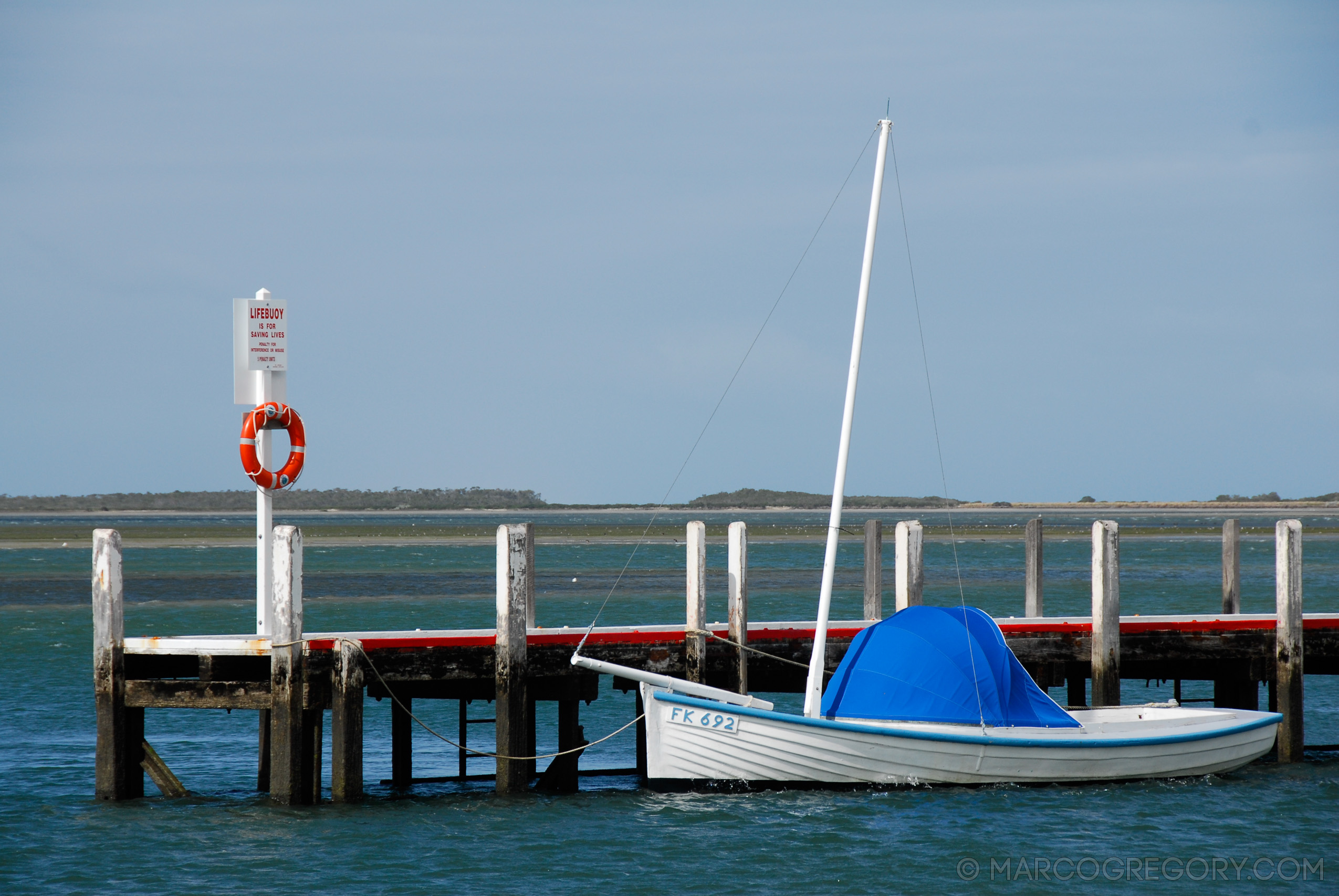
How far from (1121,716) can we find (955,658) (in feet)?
10.3

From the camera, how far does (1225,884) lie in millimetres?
14055

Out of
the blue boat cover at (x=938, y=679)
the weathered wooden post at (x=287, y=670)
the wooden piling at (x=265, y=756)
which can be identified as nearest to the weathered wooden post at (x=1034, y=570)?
the blue boat cover at (x=938, y=679)

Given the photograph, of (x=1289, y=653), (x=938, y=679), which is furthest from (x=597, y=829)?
(x=1289, y=653)

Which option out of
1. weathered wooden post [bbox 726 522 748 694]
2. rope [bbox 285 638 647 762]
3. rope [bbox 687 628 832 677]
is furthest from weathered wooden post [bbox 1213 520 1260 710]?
rope [bbox 285 638 647 762]

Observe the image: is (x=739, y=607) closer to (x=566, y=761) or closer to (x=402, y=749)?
(x=566, y=761)

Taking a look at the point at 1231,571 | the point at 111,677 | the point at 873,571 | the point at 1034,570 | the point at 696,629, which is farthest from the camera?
the point at 1231,571

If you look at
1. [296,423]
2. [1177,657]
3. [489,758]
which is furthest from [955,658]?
[296,423]

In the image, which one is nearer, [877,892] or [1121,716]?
[877,892]

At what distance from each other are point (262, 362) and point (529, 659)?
4677 mm

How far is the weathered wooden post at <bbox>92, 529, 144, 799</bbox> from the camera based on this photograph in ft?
49.0

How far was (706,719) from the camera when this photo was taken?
15.6 meters

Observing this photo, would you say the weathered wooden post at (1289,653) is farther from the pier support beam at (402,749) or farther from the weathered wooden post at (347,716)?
the weathered wooden post at (347,716)

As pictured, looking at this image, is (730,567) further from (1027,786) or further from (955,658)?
(1027,786)

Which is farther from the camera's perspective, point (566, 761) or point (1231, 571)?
point (1231, 571)
